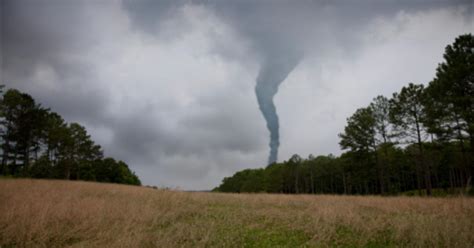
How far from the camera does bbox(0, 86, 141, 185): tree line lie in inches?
1222

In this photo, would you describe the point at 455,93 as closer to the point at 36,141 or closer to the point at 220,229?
the point at 220,229

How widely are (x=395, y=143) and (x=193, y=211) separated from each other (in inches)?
911

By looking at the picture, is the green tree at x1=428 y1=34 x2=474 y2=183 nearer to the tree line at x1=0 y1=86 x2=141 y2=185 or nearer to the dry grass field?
the dry grass field

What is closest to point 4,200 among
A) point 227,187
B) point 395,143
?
point 395,143

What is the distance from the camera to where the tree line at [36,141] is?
3103 centimetres

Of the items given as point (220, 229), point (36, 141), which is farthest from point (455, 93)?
point (36, 141)

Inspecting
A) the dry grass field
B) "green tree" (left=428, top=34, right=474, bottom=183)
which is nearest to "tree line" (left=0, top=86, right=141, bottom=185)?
the dry grass field

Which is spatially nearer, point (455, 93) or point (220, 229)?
point (220, 229)

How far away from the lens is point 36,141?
35.8 metres

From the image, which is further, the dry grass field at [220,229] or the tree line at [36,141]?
the tree line at [36,141]

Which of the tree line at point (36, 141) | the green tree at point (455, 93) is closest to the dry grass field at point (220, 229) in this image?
the green tree at point (455, 93)

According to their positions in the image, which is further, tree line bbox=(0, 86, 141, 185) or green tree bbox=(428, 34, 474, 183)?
tree line bbox=(0, 86, 141, 185)

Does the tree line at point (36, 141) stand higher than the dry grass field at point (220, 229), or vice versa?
the tree line at point (36, 141)

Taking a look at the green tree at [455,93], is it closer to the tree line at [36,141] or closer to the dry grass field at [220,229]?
the dry grass field at [220,229]
